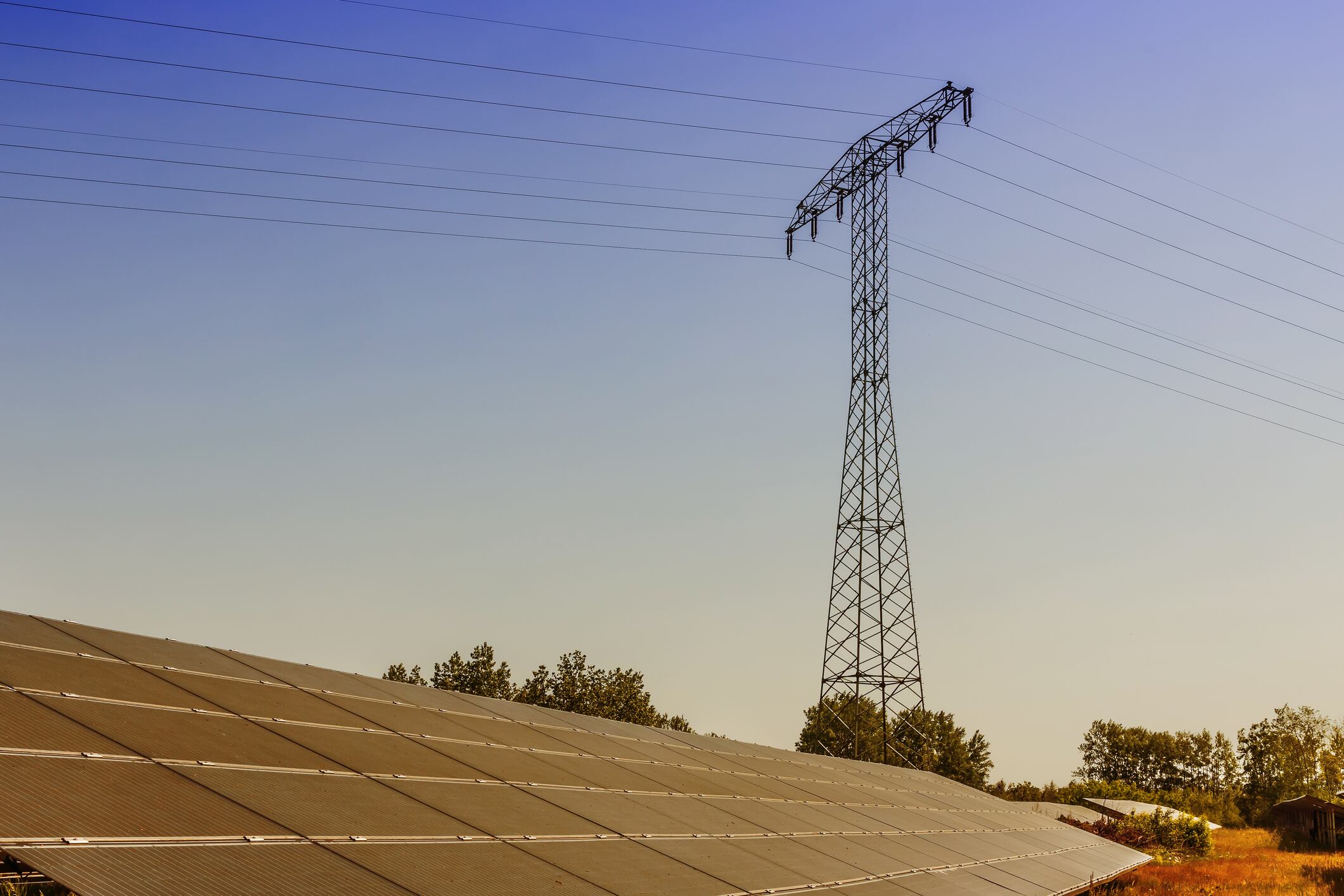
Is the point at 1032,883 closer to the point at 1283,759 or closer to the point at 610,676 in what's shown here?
the point at 610,676

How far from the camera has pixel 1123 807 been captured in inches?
3056

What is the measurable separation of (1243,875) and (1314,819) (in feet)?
157

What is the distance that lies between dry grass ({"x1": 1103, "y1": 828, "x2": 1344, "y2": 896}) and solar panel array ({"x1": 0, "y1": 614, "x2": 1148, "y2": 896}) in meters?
11.5

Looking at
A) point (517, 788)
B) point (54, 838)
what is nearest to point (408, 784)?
point (517, 788)

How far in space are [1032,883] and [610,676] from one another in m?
73.9

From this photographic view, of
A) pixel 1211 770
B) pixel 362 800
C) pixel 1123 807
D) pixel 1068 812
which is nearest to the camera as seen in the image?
pixel 362 800

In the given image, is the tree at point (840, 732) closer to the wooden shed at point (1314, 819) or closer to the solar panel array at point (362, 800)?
the wooden shed at point (1314, 819)

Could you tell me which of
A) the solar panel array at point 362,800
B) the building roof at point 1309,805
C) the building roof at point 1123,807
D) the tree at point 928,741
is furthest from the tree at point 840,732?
the solar panel array at point 362,800

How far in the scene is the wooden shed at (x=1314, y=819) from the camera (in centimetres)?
7556

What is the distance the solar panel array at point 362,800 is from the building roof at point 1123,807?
55.6 m

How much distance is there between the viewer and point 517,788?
546 inches

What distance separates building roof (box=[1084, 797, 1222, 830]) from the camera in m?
71.2

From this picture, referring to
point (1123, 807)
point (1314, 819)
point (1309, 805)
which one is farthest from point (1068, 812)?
point (1309, 805)

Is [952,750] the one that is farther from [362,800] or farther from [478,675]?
[362,800]
